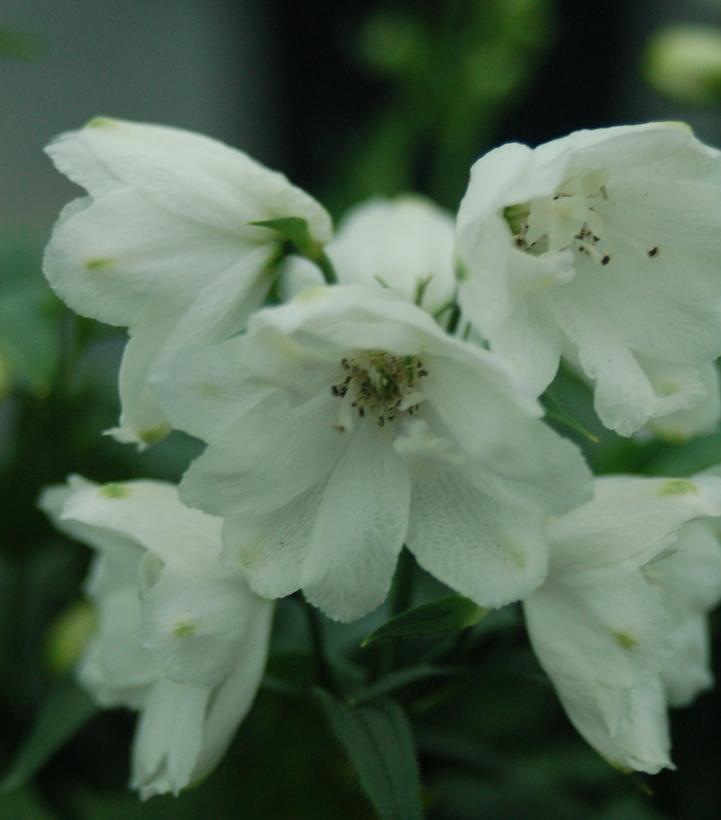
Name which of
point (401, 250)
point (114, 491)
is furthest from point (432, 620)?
point (401, 250)

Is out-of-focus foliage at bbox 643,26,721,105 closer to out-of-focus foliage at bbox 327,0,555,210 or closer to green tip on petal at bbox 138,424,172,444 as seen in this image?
out-of-focus foliage at bbox 327,0,555,210

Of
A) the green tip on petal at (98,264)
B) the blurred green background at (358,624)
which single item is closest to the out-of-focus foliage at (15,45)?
the blurred green background at (358,624)

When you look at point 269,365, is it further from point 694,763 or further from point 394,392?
point 694,763

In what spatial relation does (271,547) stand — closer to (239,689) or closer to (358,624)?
(239,689)

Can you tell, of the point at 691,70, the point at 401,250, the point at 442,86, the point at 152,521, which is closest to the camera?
the point at 152,521

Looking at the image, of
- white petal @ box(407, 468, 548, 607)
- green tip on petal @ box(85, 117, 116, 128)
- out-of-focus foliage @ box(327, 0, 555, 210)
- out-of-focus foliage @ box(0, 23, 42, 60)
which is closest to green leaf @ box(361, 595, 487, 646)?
white petal @ box(407, 468, 548, 607)

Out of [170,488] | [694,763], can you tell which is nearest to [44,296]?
[170,488]

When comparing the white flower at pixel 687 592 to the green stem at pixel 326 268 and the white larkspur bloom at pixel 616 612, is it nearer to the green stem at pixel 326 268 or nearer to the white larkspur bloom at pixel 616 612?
the white larkspur bloom at pixel 616 612
